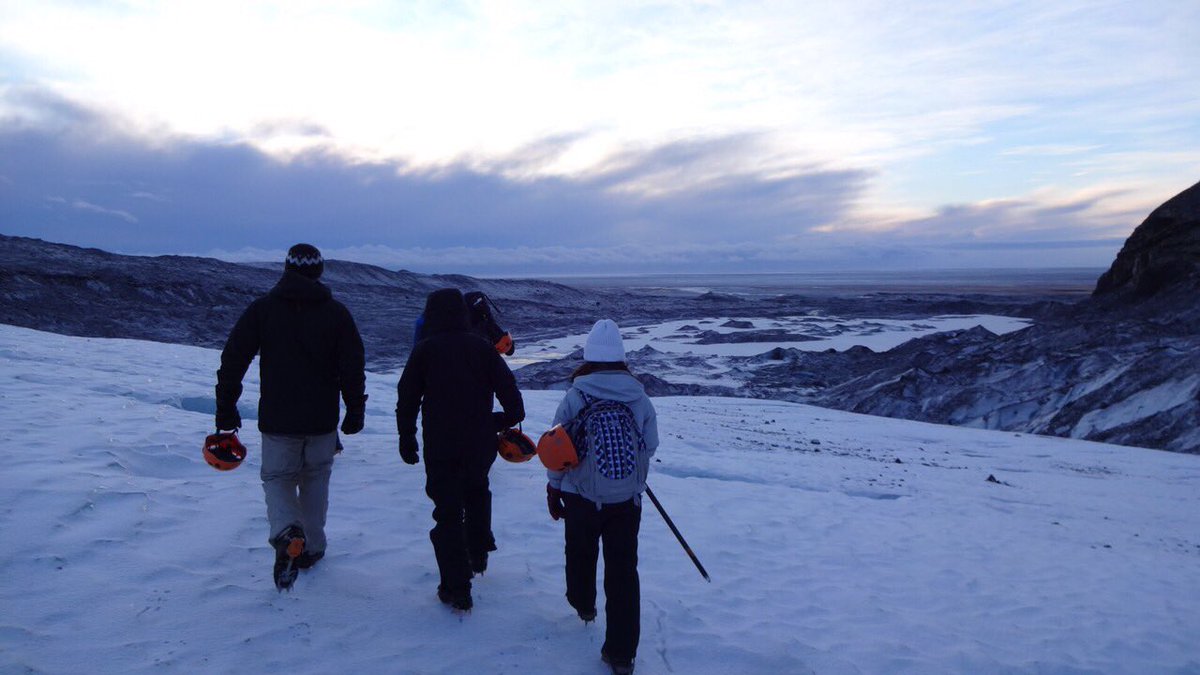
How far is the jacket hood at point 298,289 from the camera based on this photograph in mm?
3902

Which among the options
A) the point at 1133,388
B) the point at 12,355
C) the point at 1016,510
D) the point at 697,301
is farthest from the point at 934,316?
the point at 12,355

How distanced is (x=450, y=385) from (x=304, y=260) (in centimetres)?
112

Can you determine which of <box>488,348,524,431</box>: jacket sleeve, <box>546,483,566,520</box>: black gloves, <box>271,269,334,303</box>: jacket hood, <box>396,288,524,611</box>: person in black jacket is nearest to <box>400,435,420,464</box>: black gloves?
<box>396,288,524,611</box>: person in black jacket

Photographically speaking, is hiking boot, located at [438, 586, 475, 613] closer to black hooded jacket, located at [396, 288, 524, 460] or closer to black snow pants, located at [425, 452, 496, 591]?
black snow pants, located at [425, 452, 496, 591]

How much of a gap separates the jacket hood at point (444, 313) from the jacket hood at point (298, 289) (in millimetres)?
555

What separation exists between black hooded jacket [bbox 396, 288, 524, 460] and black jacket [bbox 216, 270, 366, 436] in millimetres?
375

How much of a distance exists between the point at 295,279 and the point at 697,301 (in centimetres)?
6617

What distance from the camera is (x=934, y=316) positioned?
48.2 meters

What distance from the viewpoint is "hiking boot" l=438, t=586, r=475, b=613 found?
413 centimetres

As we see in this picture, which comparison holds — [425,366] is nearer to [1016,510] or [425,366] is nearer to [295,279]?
[295,279]

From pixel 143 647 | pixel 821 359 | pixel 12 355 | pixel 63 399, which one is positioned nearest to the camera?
pixel 143 647

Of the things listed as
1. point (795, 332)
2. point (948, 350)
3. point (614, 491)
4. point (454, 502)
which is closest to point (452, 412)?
point (454, 502)

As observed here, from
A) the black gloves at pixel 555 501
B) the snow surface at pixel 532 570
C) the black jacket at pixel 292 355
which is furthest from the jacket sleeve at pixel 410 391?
the snow surface at pixel 532 570

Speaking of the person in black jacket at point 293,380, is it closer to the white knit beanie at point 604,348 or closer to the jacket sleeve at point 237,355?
the jacket sleeve at point 237,355
